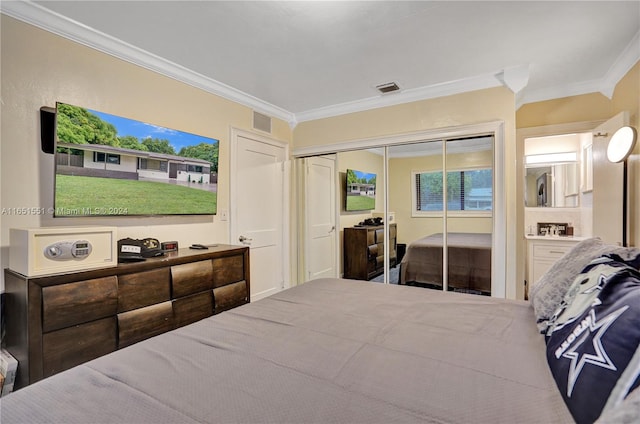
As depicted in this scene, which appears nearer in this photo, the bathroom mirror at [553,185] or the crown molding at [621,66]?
the crown molding at [621,66]

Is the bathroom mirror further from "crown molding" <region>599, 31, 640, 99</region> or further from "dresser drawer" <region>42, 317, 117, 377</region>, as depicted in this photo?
"dresser drawer" <region>42, 317, 117, 377</region>

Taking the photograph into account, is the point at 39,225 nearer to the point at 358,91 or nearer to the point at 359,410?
the point at 359,410

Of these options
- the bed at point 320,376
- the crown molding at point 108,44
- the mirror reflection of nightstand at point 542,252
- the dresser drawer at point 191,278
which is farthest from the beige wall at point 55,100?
the mirror reflection of nightstand at point 542,252

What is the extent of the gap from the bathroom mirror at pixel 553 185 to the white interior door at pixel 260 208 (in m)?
3.47

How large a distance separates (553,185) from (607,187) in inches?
58.8

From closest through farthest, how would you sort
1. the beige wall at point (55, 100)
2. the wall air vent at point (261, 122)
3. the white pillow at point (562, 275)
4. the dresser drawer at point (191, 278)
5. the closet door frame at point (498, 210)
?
the white pillow at point (562, 275) < the beige wall at point (55, 100) < the dresser drawer at point (191, 278) < the closet door frame at point (498, 210) < the wall air vent at point (261, 122)

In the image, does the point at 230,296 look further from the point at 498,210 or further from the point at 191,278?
the point at 498,210

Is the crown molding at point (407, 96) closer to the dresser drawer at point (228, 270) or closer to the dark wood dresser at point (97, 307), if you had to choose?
the dresser drawer at point (228, 270)

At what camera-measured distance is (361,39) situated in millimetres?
2295

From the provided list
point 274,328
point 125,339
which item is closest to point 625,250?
point 274,328

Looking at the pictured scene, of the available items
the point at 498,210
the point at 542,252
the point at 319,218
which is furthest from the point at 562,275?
the point at 319,218

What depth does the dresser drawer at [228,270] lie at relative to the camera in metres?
2.55

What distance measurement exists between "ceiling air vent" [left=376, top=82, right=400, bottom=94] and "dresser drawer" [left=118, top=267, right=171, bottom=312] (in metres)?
2.62

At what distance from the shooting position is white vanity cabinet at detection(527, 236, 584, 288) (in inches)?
147
